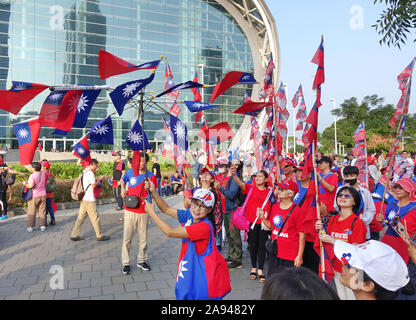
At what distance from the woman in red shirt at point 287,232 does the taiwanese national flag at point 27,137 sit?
2.74 meters

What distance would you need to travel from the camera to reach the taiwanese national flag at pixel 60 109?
12.0 feet

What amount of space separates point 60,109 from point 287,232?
2.97 meters

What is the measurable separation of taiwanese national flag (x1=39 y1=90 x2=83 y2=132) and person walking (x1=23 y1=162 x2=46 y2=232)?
445 centimetres

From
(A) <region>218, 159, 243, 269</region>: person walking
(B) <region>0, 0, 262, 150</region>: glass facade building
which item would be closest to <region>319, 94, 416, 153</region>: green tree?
(B) <region>0, 0, 262, 150</region>: glass facade building

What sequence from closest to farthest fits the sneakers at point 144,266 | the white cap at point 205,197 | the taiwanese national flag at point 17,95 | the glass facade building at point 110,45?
the white cap at point 205,197, the taiwanese national flag at point 17,95, the sneakers at point 144,266, the glass facade building at point 110,45

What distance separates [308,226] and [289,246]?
1.05ft

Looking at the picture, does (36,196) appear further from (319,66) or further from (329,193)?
(319,66)

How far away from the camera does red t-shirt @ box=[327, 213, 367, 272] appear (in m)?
3.12

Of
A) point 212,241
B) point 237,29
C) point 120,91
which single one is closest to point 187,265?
point 212,241

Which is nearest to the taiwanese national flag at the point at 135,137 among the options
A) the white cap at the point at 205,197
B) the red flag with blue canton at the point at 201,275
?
the white cap at the point at 205,197

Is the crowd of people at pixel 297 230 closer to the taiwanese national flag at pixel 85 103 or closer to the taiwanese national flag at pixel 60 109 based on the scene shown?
the taiwanese national flag at pixel 85 103

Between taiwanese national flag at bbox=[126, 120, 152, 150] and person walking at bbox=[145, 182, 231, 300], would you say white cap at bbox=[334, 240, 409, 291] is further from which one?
taiwanese national flag at bbox=[126, 120, 152, 150]

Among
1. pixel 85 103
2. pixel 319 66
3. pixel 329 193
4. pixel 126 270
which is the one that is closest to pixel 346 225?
pixel 329 193
